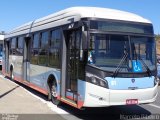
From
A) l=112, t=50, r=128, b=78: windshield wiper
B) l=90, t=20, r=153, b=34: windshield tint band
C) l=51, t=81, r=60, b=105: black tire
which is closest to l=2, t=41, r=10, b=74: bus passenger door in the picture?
l=51, t=81, r=60, b=105: black tire

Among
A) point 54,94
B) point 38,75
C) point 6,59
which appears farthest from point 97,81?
point 6,59

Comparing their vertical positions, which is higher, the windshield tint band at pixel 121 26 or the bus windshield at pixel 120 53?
the windshield tint band at pixel 121 26

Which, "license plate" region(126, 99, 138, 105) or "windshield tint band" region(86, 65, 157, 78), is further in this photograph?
"license plate" region(126, 99, 138, 105)

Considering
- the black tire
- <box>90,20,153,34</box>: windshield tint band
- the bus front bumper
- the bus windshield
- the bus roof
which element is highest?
the bus roof

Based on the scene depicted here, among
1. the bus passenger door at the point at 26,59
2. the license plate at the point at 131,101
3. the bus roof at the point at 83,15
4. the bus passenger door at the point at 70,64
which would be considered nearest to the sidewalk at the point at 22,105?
the bus passenger door at the point at 70,64

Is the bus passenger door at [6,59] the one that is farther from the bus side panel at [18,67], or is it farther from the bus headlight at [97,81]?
the bus headlight at [97,81]

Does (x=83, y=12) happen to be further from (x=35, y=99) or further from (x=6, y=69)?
(x=6, y=69)

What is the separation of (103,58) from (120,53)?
49 centimetres

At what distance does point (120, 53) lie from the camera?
29.0 ft

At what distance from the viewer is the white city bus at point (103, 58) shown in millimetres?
8508

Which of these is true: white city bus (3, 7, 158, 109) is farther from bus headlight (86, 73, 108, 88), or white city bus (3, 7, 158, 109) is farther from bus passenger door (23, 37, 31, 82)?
bus passenger door (23, 37, 31, 82)

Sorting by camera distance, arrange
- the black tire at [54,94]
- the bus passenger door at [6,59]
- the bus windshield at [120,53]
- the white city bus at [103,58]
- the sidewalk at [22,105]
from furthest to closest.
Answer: the bus passenger door at [6,59]
the black tire at [54,94]
the sidewalk at [22,105]
the bus windshield at [120,53]
the white city bus at [103,58]

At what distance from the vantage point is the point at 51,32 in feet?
38.0

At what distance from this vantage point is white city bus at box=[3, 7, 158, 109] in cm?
851
